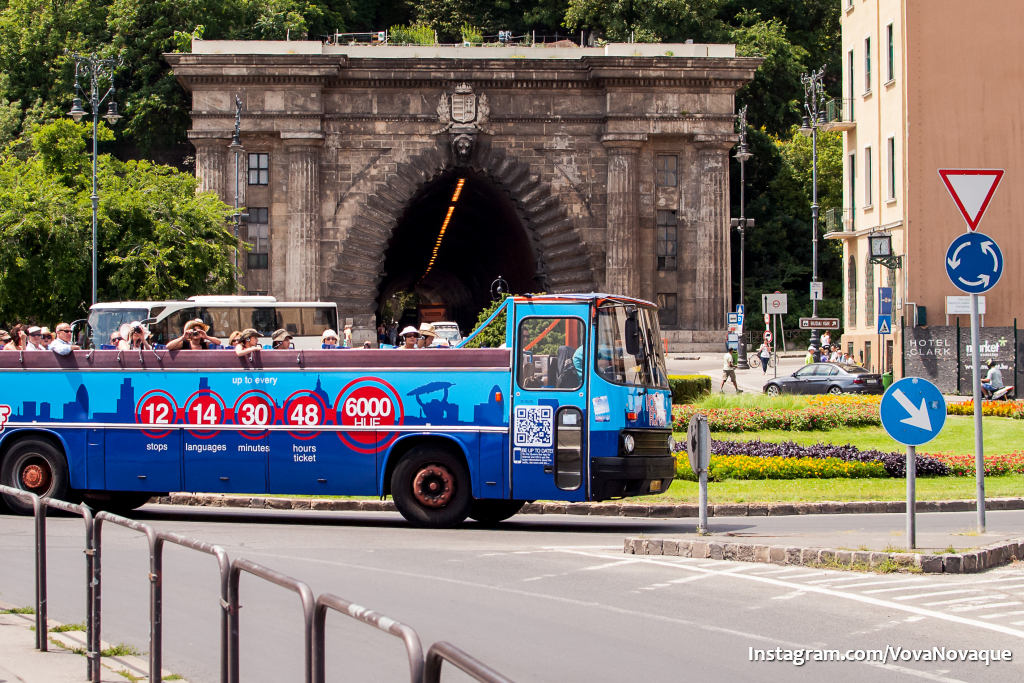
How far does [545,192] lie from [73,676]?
56.9 meters

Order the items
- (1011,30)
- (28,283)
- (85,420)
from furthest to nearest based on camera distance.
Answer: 1. (1011,30)
2. (28,283)
3. (85,420)

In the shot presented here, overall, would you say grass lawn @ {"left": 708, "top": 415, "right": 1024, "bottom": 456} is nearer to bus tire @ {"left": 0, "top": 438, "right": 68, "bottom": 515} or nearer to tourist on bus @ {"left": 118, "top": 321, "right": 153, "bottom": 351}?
tourist on bus @ {"left": 118, "top": 321, "right": 153, "bottom": 351}

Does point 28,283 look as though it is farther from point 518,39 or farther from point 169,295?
point 518,39

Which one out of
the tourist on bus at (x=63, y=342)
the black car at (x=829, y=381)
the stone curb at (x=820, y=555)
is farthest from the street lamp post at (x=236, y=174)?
the stone curb at (x=820, y=555)

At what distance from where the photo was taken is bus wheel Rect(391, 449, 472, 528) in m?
17.0

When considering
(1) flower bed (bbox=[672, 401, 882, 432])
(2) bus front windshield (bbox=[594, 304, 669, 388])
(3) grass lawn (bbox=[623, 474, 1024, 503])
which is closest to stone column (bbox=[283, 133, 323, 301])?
(1) flower bed (bbox=[672, 401, 882, 432])

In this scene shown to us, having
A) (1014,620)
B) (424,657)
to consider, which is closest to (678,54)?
(1014,620)

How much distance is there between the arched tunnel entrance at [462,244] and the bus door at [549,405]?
156 feet

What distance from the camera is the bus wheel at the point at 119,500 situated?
63.5 ft

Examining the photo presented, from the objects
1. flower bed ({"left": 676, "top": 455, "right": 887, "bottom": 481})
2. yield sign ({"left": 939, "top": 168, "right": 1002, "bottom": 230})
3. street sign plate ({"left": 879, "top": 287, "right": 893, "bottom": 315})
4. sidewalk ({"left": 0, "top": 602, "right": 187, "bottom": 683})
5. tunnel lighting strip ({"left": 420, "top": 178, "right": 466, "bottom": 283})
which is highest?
tunnel lighting strip ({"left": 420, "top": 178, "right": 466, "bottom": 283})

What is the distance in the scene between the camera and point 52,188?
4903 centimetres

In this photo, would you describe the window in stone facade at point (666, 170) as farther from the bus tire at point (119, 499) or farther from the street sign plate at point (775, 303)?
the bus tire at point (119, 499)

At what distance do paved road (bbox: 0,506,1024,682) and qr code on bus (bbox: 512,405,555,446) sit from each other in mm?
1396

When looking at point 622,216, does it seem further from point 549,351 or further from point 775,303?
point 549,351
